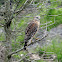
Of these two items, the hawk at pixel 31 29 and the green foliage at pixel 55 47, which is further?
the green foliage at pixel 55 47

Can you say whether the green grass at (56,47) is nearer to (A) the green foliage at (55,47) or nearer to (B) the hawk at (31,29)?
(A) the green foliage at (55,47)

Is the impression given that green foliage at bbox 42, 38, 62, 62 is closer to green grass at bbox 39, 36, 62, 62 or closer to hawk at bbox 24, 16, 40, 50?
green grass at bbox 39, 36, 62, 62

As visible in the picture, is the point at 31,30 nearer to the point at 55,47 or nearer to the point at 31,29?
the point at 31,29

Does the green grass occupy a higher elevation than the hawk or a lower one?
lower

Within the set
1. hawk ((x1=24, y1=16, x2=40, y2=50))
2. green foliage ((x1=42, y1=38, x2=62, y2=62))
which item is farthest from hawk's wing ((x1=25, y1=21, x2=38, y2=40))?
green foliage ((x1=42, y1=38, x2=62, y2=62))

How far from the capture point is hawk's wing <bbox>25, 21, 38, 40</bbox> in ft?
10.8

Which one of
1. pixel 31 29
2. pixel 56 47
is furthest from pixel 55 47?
pixel 31 29

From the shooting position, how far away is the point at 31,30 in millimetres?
3533

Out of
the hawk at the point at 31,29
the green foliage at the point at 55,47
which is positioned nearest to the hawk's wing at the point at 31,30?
the hawk at the point at 31,29

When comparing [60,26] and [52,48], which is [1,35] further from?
[60,26]

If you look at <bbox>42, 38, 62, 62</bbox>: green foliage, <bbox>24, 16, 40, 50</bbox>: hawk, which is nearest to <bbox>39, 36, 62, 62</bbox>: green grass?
<bbox>42, 38, 62, 62</bbox>: green foliage

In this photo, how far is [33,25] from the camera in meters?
3.71

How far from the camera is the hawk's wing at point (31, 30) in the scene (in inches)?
129

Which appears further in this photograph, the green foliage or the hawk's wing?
the green foliage
